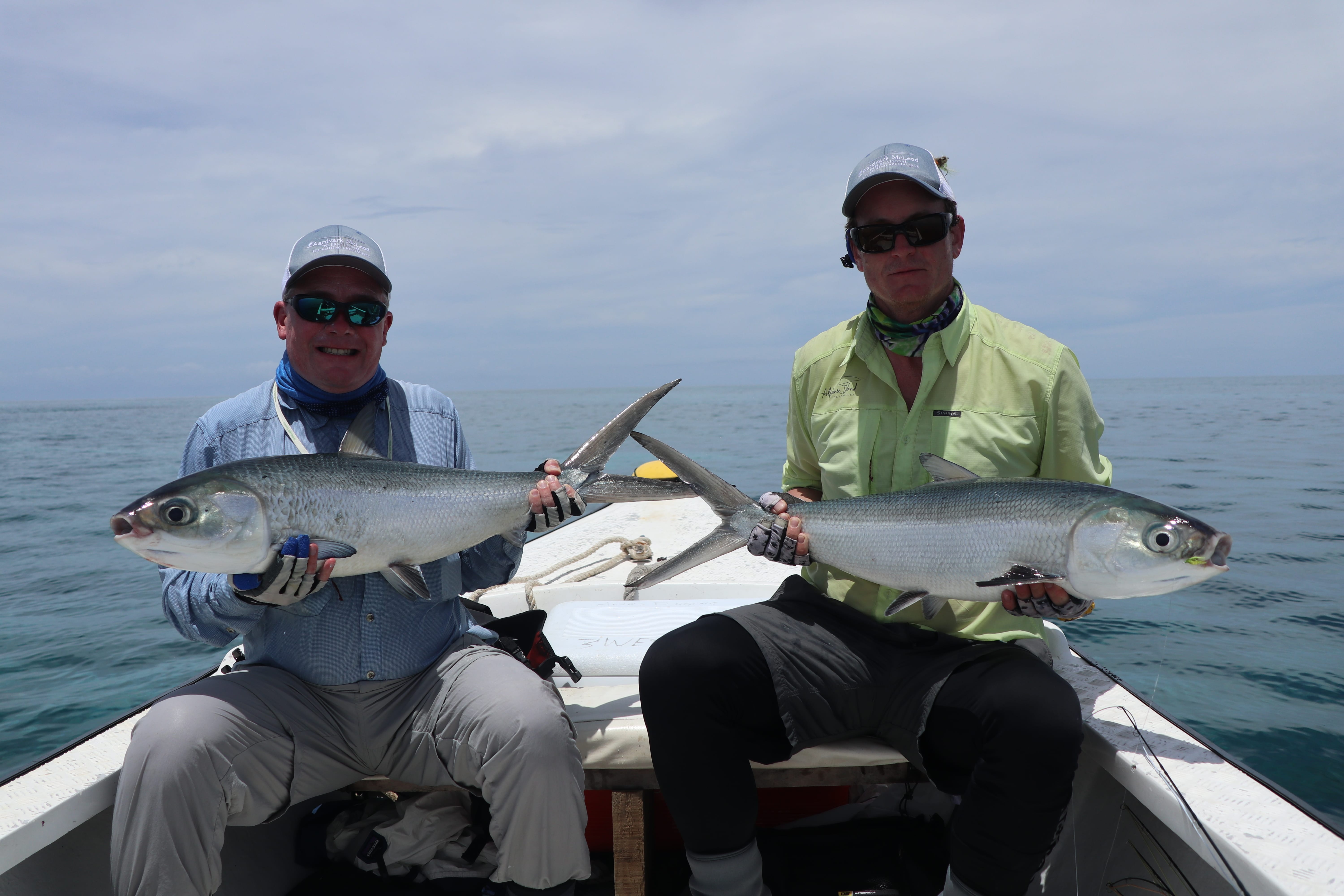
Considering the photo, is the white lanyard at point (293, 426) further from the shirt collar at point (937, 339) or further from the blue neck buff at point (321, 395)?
the shirt collar at point (937, 339)

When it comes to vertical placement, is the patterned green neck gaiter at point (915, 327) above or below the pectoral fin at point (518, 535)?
above

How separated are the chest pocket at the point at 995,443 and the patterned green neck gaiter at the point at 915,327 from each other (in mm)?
319

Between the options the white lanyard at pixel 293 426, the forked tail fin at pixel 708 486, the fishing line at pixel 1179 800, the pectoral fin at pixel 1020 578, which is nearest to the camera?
the fishing line at pixel 1179 800

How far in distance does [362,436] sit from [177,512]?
634 mm

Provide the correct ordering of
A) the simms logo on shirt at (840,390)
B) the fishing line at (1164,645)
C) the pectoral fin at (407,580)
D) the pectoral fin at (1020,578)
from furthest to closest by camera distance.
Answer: the fishing line at (1164,645)
the simms logo on shirt at (840,390)
the pectoral fin at (407,580)
the pectoral fin at (1020,578)

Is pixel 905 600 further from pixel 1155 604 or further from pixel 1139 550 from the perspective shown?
pixel 1155 604


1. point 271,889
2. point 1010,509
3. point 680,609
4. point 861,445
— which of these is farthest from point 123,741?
point 1010,509

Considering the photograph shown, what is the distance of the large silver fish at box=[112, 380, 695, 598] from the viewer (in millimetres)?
2430

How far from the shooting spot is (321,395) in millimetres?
3084

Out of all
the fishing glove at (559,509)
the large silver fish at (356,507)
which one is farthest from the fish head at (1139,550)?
the fishing glove at (559,509)

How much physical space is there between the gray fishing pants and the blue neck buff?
0.99m

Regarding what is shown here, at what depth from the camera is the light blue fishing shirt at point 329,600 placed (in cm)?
279

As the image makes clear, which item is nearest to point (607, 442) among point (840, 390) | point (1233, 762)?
point (840, 390)

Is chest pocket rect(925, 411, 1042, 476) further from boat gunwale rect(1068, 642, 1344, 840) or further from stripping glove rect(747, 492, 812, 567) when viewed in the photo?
boat gunwale rect(1068, 642, 1344, 840)
